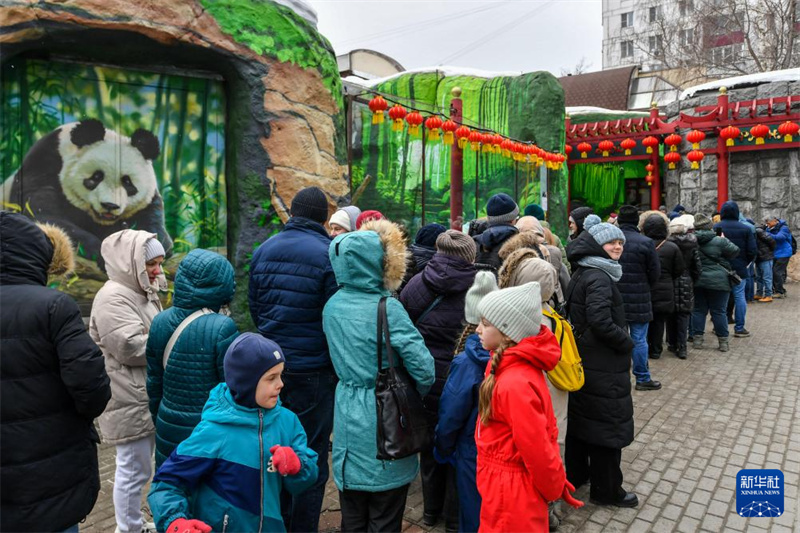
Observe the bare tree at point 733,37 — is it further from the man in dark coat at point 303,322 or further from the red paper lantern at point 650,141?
the man in dark coat at point 303,322

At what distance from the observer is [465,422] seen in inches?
109

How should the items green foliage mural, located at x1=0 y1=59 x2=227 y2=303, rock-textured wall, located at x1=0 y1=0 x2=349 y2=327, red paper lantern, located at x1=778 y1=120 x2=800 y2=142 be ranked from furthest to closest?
red paper lantern, located at x1=778 y1=120 x2=800 y2=142 → rock-textured wall, located at x1=0 y1=0 x2=349 y2=327 → green foliage mural, located at x1=0 y1=59 x2=227 y2=303

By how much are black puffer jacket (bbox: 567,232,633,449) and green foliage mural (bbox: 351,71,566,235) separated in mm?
8279

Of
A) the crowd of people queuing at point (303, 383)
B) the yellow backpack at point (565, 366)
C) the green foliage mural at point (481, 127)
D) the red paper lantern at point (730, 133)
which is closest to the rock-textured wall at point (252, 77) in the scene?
the crowd of people queuing at point (303, 383)

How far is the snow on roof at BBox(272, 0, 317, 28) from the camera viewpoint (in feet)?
19.0

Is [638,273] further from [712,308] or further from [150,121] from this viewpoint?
[150,121]

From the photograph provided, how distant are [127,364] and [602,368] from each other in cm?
283

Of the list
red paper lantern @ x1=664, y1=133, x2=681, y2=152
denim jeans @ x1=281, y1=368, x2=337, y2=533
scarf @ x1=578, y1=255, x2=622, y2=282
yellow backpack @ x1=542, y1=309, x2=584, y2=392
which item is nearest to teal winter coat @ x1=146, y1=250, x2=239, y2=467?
denim jeans @ x1=281, y1=368, x2=337, y2=533

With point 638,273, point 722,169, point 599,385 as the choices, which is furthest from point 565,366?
point 722,169

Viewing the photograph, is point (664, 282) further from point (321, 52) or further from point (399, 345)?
point (399, 345)

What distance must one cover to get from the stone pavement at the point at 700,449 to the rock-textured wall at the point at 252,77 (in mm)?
2634

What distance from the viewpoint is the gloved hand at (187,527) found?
176 centimetres

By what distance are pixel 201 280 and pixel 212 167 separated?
3323 millimetres

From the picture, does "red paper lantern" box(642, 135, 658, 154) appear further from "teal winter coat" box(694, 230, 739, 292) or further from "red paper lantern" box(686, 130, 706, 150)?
"teal winter coat" box(694, 230, 739, 292)
